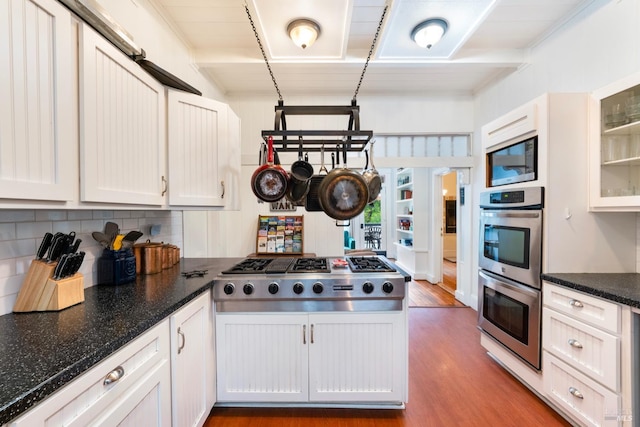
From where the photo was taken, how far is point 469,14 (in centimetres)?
206

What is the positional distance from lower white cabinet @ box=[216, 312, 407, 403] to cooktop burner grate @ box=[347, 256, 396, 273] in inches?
10.8

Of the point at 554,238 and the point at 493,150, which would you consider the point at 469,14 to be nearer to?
the point at 493,150

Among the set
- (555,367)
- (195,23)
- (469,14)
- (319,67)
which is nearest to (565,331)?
(555,367)

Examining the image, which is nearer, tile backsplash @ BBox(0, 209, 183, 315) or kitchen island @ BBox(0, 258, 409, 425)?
kitchen island @ BBox(0, 258, 409, 425)

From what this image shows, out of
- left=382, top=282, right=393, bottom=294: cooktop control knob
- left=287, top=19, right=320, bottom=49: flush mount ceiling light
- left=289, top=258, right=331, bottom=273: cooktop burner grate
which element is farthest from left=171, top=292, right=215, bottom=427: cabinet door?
left=287, top=19, right=320, bottom=49: flush mount ceiling light

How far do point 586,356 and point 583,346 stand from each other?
52 mm

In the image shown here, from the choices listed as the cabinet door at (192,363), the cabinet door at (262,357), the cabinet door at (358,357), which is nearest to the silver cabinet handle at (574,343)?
the cabinet door at (358,357)

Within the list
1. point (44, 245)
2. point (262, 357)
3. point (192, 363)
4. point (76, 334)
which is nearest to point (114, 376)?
point (76, 334)

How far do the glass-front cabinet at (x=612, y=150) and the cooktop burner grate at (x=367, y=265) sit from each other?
4.60 feet

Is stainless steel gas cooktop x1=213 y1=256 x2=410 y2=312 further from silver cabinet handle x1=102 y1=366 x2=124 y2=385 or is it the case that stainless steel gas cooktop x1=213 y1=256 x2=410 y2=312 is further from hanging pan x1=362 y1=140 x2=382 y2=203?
silver cabinet handle x1=102 y1=366 x2=124 y2=385

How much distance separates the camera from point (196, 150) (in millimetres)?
1911

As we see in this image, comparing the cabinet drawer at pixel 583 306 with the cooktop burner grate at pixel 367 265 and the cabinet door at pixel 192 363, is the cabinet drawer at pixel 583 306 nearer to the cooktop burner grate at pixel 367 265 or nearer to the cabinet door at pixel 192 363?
the cooktop burner grate at pixel 367 265

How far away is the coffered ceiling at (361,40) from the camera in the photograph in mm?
2029

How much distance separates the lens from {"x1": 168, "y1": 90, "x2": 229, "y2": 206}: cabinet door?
1.78 meters
